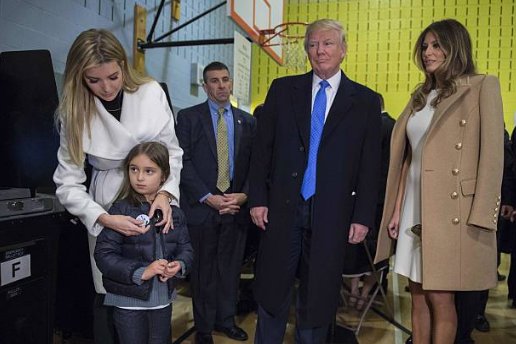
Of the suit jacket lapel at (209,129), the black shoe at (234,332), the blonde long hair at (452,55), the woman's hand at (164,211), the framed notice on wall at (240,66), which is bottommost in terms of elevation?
the black shoe at (234,332)

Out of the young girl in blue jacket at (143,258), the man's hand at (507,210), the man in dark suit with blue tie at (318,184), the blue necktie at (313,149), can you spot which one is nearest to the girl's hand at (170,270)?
the young girl in blue jacket at (143,258)

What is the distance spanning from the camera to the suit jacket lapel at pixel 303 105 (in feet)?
5.97

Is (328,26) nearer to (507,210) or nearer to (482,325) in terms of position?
(507,210)

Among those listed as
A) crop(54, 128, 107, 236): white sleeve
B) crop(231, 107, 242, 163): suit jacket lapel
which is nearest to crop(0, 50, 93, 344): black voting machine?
crop(54, 128, 107, 236): white sleeve

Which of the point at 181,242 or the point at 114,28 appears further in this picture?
the point at 114,28

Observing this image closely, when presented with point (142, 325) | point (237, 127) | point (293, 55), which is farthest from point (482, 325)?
point (293, 55)

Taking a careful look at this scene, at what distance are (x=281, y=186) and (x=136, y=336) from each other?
808 mm

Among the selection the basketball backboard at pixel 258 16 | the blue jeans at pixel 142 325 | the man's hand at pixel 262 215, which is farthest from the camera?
the basketball backboard at pixel 258 16

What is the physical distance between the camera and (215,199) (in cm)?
245

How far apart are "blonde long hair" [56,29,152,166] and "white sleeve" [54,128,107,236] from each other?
4 cm

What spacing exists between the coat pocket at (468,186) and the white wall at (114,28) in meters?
2.60

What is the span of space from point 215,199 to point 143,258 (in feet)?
3.04

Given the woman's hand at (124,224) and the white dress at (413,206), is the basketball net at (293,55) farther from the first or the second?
the woman's hand at (124,224)

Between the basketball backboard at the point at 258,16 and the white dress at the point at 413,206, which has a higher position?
the basketball backboard at the point at 258,16
